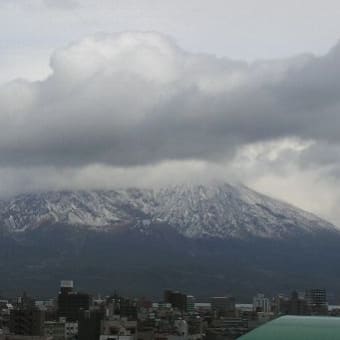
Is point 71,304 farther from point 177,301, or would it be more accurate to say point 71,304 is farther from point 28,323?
point 177,301

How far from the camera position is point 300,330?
7725 cm

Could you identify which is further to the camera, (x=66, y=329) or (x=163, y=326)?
(x=163, y=326)

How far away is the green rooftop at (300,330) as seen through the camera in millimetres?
75894

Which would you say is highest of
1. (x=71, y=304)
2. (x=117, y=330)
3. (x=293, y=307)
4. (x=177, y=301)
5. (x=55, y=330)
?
(x=177, y=301)

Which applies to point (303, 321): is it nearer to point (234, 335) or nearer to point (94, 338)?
point (94, 338)

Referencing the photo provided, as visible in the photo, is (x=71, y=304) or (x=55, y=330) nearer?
(x=55, y=330)

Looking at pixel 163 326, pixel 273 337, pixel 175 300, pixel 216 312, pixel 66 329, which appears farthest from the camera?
pixel 175 300

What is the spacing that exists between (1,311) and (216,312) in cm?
4047

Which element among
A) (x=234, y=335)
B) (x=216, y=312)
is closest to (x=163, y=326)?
(x=234, y=335)

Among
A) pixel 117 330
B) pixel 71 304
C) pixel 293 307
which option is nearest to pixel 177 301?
pixel 293 307

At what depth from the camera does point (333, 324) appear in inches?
3091

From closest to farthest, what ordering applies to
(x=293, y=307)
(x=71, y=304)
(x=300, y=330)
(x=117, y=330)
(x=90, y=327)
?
(x=300, y=330) < (x=117, y=330) < (x=90, y=327) < (x=71, y=304) < (x=293, y=307)

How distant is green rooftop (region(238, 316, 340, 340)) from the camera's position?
2988 inches

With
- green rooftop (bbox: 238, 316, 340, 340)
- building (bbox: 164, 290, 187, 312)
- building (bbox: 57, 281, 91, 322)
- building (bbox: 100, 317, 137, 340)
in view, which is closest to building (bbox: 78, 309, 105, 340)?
building (bbox: 100, 317, 137, 340)
